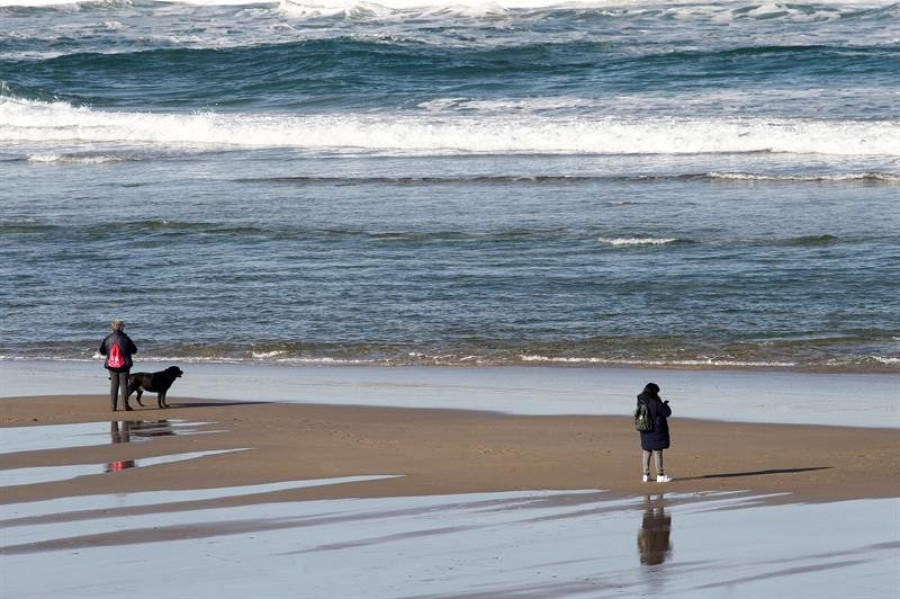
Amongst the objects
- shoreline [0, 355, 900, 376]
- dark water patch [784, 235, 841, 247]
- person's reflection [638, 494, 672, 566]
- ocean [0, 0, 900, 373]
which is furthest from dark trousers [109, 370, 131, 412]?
dark water patch [784, 235, 841, 247]

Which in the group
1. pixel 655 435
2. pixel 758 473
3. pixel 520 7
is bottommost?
pixel 758 473


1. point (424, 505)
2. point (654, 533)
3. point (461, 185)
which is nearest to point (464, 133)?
point (461, 185)

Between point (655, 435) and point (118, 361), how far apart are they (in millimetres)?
6139

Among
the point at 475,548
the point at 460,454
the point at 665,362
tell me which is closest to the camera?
the point at 475,548

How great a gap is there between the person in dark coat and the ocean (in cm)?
496

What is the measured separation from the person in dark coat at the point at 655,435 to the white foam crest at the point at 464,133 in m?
19.8

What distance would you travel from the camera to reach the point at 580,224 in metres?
24.2

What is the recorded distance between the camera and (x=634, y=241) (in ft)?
73.9

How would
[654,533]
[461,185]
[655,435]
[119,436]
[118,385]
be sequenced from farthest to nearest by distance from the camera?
[461,185] → [118,385] → [119,436] → [655,435] → [654,533]

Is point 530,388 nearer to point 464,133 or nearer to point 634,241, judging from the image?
point 634,241

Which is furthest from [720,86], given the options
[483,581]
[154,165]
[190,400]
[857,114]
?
[483,581]

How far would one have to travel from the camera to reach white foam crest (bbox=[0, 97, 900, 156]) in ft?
103

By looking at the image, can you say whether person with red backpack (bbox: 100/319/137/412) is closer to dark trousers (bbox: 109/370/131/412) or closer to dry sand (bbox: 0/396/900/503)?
dark trousers (bbox: 109/370/131/412)

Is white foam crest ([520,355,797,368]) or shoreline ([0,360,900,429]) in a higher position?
white foam crest ([520,355,797,368])
